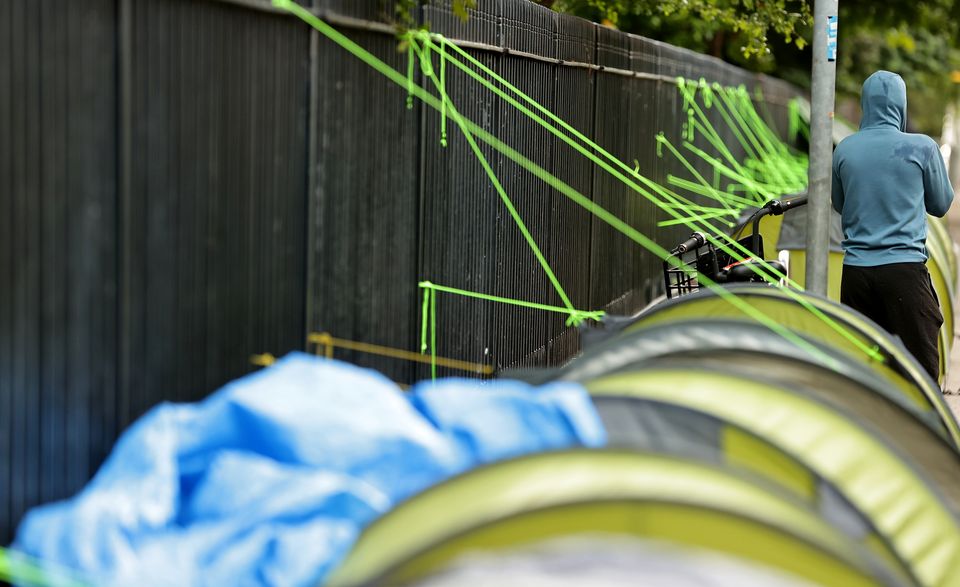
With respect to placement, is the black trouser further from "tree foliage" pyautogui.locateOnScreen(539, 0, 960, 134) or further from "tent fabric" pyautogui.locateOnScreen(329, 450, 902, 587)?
→ "tent fabric" pyautogui.locateOnScreen(329, 450, 902, 587)

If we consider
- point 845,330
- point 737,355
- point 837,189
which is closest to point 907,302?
point 837,189

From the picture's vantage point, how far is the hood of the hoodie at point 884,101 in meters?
7.61

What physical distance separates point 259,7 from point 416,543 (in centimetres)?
225

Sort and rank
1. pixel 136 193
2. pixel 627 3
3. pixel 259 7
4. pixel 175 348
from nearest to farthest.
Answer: pixel 136 193 → pixel 175 348 → pixel 259 7 → pixel 627 3

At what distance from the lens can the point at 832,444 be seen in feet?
13.9

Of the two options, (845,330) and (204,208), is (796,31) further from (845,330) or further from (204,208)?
(204,208)

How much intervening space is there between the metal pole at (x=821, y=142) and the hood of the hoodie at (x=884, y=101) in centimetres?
21

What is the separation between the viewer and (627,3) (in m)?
12.0

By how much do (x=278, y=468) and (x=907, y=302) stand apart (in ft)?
15.3

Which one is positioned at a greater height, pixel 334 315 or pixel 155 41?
pixel 155 41

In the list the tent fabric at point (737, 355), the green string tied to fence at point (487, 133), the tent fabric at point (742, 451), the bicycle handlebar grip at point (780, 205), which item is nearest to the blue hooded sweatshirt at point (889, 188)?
the bicycle handlebar grip at point (780, 205)

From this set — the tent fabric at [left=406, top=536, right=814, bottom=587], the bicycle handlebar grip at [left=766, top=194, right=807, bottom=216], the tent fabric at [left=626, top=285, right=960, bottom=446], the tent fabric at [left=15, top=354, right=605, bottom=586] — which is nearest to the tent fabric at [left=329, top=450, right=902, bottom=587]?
the tent fabric at [left=406, top=536, right=814, bottom=587]

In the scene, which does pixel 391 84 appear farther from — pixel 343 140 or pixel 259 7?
pixel 259 7

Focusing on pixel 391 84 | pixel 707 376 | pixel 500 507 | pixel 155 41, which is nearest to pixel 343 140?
pixel 391 84
